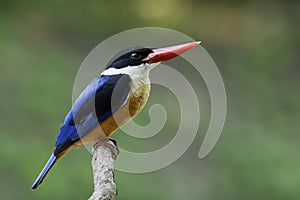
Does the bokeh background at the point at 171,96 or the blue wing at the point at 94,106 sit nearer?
the blue wing at the point at 94,106

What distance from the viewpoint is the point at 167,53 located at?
74.3 inches

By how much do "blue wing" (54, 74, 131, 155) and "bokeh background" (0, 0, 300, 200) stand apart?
1.87 meters

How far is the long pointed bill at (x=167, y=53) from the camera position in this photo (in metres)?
1.85

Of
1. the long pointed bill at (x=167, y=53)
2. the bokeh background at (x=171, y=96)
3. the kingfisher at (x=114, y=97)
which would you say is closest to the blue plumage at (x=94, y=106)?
the kingfisher at (x=114, y=97)

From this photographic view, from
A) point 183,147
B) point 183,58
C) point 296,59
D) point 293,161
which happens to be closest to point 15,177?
point 183,147

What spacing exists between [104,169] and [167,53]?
394 millimetres

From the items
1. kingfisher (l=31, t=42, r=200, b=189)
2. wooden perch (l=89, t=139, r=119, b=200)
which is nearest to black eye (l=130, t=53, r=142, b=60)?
kingfisher (l=31, t=42, r=200, b=189)

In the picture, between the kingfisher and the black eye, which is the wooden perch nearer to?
the kingfisher

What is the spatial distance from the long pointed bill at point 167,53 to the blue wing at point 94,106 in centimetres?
12

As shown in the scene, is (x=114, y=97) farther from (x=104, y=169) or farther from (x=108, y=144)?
(x=104, y=169)

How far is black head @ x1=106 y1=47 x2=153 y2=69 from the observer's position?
1.95 metres

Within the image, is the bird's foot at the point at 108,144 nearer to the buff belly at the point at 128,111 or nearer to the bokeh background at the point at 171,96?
the buff belly at the point at 128,111

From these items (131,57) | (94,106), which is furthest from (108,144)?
(131,57)

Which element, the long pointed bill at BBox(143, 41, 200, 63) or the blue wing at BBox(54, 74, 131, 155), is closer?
the long pointed bill at BBox(143, 41, 200, 63)
